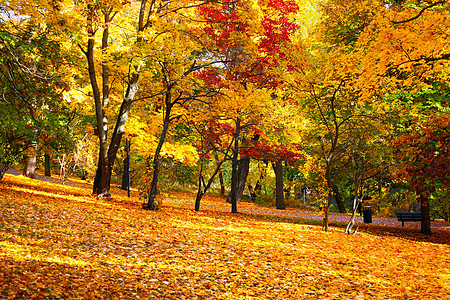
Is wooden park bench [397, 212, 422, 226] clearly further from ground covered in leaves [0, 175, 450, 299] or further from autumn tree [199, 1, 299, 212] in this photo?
autumn tree [199, 1, 299, 212]

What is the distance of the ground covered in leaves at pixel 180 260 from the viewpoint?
4738 millimetres

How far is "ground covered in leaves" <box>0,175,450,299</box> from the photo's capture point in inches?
187

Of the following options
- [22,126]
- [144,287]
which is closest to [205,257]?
[144,287]

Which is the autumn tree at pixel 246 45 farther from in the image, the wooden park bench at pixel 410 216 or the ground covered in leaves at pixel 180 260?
A: the wooden park bench at pixel 410 216

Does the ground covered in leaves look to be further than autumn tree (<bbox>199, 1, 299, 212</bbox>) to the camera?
No

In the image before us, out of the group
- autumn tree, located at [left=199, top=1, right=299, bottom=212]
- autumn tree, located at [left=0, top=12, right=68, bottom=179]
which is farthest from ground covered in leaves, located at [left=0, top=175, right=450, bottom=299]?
autumn tree, located at [left=199, top=1, right=299, bottom=212]

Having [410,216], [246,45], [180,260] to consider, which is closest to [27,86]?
[180,260]

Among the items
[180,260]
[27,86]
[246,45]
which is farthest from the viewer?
[246,45]

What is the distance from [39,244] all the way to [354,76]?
8.77 metres

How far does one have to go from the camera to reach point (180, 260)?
648cm

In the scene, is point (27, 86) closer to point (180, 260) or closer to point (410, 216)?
point (180, 260)

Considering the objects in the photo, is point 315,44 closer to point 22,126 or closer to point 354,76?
point 354,76

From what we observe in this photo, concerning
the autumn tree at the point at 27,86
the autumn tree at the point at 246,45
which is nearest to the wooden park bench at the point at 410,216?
the autumn tree at the point at 246,45

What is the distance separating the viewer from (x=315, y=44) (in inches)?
644
